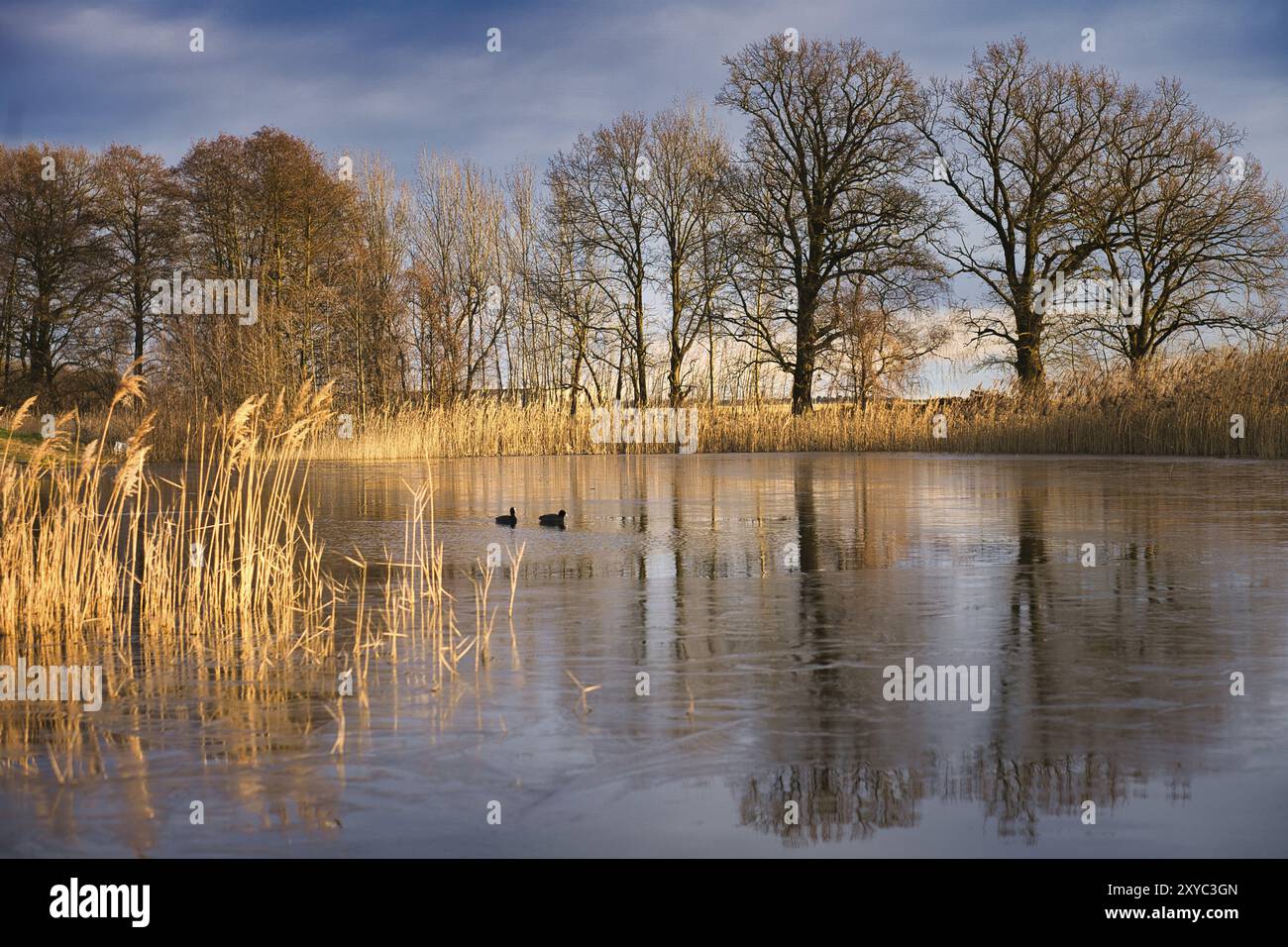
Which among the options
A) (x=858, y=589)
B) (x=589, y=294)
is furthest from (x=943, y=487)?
(x=589, y=294)

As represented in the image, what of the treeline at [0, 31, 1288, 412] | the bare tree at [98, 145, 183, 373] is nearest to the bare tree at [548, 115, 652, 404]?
the treeline at [0, 31, 1288, 412]

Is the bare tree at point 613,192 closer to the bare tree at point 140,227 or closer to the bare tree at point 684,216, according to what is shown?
the bare tree at point 684,216

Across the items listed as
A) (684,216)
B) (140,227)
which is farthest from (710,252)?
(140,227)

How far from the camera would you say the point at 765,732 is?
166 inches

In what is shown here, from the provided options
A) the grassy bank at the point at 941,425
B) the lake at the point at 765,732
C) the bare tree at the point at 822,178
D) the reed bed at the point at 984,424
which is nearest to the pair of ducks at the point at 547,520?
the lake at the point at 765,732

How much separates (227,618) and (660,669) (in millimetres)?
2978

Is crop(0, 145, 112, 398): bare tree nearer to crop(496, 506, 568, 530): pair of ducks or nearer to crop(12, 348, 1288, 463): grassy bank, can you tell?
crop(12, 348, 1288, 463): grassy bank

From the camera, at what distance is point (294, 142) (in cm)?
4803

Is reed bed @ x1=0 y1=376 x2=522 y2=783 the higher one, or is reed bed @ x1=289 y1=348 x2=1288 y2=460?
reed bed @ x1=289 y1=348 x2=1288 y2=460

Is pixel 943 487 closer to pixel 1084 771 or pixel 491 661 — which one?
pixel 491 661

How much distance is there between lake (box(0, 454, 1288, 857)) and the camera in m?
3.31

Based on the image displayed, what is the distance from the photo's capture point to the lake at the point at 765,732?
331cm

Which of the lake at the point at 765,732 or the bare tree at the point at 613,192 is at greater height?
the bare tree at the point at 613,192

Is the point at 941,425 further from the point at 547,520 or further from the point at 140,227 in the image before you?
the point at 140,227
